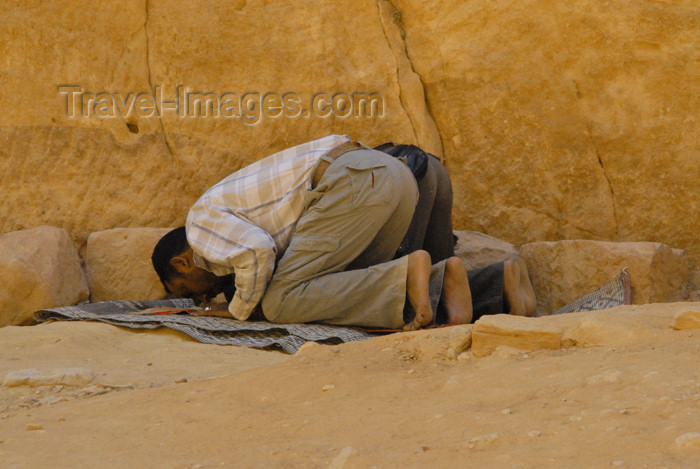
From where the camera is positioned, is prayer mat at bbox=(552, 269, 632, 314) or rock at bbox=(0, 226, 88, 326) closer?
prayer mat at bbox=(552, 269, 632, 314)

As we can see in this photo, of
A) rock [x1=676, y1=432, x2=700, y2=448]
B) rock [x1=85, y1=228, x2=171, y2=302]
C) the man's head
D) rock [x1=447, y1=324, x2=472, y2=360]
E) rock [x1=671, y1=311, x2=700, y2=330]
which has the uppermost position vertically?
rock [x1=676, y1=432, x2=700, y2=448]

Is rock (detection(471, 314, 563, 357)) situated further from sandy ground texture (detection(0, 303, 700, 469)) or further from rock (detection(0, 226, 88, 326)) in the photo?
rock (detection(0, 226, 88, 326))

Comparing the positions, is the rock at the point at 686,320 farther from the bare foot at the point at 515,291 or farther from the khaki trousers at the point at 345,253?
the bare foot at the point at 515,291

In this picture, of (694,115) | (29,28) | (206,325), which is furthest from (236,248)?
(694,115)

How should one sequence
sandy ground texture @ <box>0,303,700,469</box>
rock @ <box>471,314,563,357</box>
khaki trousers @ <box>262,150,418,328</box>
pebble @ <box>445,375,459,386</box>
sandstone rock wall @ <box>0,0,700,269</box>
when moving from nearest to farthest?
sandy ground texture @ <box>0,303,700,469</box> → pebble @ <box>445,375,459,386</box> → rock @ <box>471,314,563,357</box> → khaki trousers @ <box>262,150,418,328</box> → sandstone rock wall @ <box>0,0,700,269</box>

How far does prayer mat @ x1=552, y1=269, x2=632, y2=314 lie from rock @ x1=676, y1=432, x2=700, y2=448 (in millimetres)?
2517

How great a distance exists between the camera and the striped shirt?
3.65 metres

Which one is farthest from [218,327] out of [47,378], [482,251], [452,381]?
[452,381]

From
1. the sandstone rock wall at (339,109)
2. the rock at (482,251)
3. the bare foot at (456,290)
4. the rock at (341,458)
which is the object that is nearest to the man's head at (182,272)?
the sandstone rock wall at (339,109)

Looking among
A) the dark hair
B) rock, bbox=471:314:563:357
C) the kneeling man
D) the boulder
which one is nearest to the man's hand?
the kneeling man

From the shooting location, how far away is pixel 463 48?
4.75 meters

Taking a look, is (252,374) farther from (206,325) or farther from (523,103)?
(523,103)

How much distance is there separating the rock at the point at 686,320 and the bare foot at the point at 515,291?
153 centimetres

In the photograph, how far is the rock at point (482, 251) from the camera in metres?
4.40
